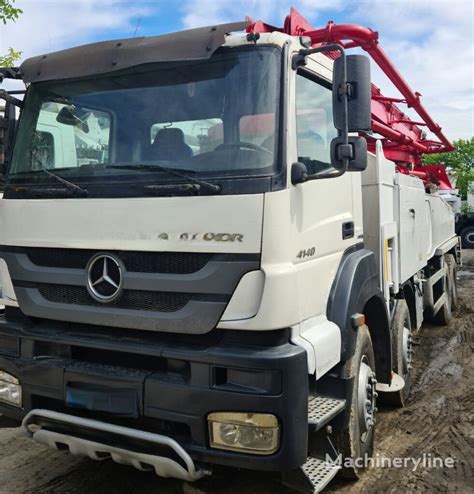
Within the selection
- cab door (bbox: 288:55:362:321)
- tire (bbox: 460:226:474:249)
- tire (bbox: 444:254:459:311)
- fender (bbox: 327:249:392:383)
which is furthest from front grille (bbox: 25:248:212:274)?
tire (bbox: 460:226:474:249)

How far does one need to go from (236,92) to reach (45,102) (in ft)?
4.23

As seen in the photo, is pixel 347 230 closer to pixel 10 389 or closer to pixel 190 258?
pixel 190 258

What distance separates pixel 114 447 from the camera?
2609mm

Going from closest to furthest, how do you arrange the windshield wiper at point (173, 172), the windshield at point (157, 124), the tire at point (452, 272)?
the windshield wiper at point (173, 172) → the windshield at point (157, 124) → the tire at point (452, 272)

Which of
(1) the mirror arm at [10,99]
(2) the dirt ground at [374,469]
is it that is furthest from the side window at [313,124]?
(2) the dirt ground at [374,469]

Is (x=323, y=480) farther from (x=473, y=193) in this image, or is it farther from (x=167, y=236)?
(x=473, y=193)

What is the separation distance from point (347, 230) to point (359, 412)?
1.14m

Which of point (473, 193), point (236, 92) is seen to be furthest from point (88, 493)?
point (473, 193)

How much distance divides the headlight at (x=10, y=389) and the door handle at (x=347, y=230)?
2.12m

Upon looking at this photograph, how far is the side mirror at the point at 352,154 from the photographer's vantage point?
276 centimetres

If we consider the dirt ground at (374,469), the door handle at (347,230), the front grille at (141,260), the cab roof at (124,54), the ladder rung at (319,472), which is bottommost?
the dirt ground at (374,469)

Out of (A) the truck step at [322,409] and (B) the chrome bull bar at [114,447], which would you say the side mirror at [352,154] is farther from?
(B) the chrome bull bar at [114,447]

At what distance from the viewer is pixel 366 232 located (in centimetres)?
402

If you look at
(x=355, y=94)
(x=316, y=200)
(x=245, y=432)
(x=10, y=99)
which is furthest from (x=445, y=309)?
(x=10, y=99)
